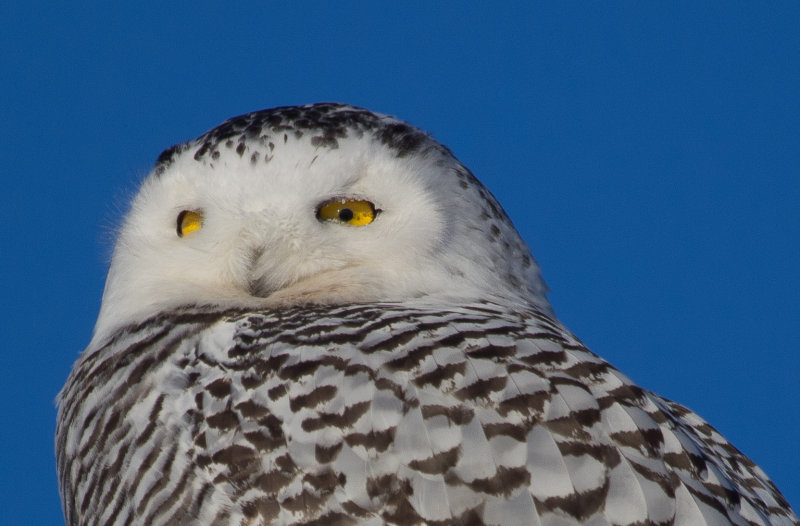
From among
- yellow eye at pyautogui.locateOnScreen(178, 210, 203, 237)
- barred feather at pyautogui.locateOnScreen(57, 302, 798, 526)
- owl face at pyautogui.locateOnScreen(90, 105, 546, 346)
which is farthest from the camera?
yellow eye at pyautogui.locateOnScreen(178, 210, 203, 237)

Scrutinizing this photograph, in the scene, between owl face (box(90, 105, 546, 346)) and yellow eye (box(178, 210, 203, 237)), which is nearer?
owl face (box(90, 105, 546, 346))

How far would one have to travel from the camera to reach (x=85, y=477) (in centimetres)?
372

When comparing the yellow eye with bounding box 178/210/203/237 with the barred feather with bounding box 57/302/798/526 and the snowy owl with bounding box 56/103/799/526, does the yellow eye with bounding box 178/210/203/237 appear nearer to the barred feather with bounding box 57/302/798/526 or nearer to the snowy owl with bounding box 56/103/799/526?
the snowy owl with bounding box 56/103/799/526

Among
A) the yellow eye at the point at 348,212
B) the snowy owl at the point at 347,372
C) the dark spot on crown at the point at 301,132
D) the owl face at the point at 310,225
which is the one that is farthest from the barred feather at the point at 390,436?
the dark spot on crown at the point at 301,132

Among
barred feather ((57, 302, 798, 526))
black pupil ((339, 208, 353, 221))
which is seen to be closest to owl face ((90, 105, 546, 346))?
black pupil ((339, 208, 353, 221))

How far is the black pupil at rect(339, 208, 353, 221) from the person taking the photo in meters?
4.40

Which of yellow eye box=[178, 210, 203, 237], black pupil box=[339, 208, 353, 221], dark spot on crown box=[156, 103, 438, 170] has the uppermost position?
dark spot on crown box=[156, 103, 438, 170]

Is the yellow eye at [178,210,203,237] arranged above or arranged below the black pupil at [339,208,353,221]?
Result: below

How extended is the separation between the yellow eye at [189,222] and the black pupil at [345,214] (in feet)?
1.71

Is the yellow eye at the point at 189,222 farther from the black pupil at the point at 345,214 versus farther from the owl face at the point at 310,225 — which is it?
the black pupil at the point at 345,214

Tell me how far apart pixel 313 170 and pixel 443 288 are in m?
0.64

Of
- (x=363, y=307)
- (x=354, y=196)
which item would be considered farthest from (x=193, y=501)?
(x=354, y=196)

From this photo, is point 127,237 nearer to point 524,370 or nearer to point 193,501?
point 193,501

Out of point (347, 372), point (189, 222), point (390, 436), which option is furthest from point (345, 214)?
point (390, 436)
